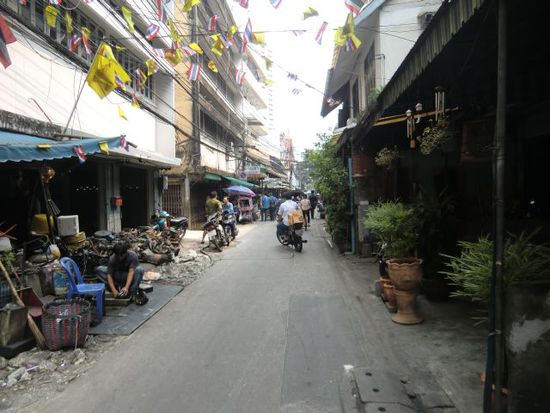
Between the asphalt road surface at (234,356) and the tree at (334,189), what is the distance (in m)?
4.00

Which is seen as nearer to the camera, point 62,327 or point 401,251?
point 62,327

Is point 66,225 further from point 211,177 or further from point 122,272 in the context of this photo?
point 211,177

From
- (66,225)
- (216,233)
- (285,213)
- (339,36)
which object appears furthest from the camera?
(216,233)

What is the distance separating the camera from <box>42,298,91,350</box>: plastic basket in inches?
183

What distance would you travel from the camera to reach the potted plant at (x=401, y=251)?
17.1 feet

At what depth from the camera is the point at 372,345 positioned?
15.6 ft

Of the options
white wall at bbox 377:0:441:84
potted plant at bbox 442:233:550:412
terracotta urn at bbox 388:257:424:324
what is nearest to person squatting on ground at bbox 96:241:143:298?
terracotta urn at bbox 388:257:424:324

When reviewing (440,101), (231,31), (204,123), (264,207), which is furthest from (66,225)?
(264,207)

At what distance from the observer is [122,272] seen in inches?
259

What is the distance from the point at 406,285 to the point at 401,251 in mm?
632

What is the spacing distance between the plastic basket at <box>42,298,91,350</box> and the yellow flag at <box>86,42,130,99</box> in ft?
9.64

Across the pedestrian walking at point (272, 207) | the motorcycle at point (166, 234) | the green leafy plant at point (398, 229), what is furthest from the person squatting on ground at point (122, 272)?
the pedestrian walking at point (272, 207)

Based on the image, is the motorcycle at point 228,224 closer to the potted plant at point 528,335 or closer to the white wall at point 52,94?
the white wall at point 52,94

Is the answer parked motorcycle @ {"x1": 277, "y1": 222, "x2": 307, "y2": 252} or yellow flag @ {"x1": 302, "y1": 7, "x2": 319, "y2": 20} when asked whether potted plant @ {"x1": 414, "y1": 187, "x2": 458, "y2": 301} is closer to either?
yellow flag @ {"x1": 302, "y1": 7, "x2": 319, "y2": 20}
